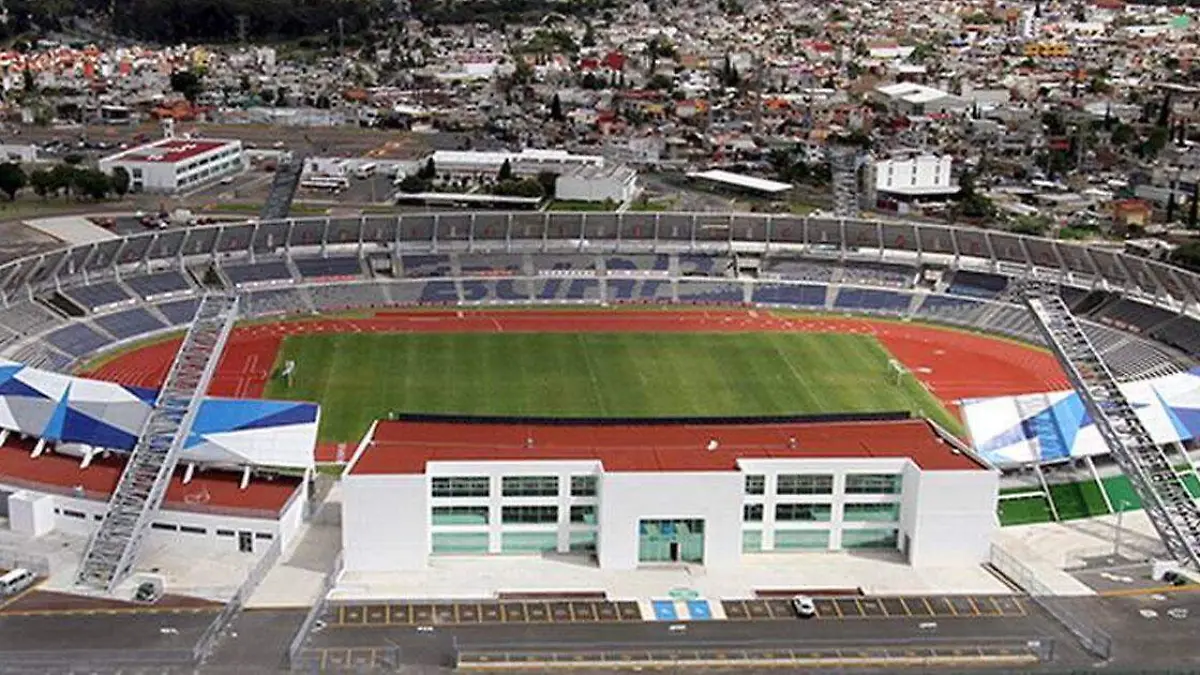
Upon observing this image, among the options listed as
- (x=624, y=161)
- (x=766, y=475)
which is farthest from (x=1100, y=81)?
(x=766, y=475)

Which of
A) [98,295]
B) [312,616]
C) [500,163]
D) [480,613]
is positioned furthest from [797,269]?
[312,616]

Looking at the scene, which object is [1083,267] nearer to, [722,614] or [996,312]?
[996,312]

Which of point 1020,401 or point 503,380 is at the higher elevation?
point 1020,401

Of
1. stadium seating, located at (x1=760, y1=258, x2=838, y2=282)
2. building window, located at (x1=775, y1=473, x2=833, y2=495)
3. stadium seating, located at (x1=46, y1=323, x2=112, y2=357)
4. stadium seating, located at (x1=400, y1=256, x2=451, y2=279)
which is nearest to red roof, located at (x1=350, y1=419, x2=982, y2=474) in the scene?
building window, located at (x1=775, y1=473, x2=833, y2=495)

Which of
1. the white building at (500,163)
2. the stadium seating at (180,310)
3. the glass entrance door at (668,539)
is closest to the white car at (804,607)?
the glass entrance door at (668,539)

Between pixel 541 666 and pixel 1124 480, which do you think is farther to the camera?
pixel 1124 480

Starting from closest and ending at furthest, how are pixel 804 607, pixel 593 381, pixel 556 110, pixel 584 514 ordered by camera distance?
pixel 804 607 < pixel 584 514 < pixel 593 381 < pixel 556 110

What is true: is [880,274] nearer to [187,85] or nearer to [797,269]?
[797,269]
